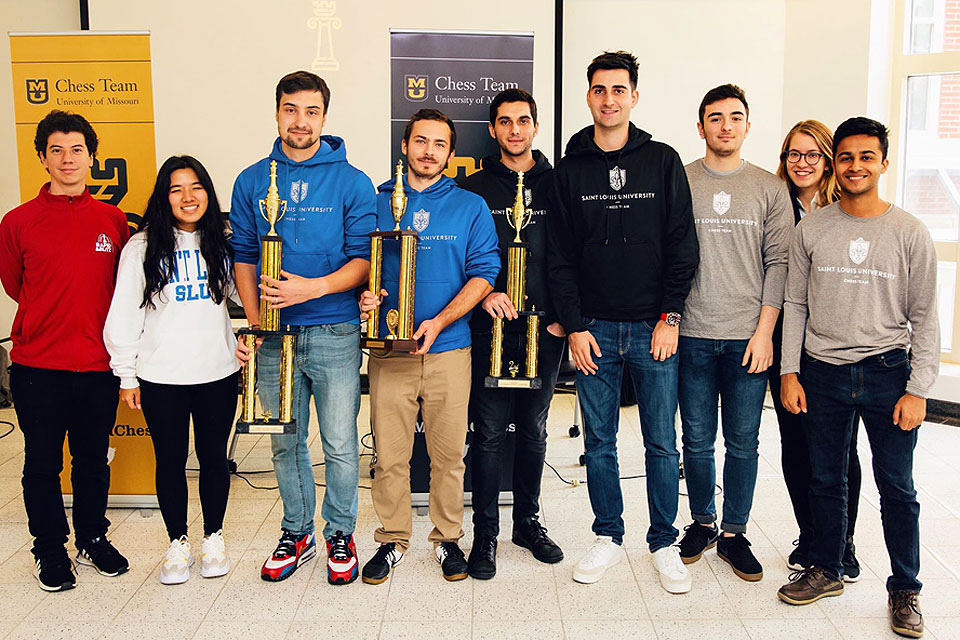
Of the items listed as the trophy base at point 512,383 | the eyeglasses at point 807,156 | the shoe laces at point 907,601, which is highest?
the eyeglasses at point 807,156

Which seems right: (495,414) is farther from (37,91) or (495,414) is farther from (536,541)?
(37,91)

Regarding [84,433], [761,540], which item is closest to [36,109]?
[84,433]

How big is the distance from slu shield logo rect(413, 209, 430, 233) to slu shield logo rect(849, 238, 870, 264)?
136 cm

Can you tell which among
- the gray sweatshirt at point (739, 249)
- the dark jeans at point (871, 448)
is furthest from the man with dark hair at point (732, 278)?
the dark jeans at point (871, 448)

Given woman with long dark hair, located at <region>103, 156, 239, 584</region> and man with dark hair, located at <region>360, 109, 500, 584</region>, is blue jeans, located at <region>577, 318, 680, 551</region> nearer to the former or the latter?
man with dark hair, located at <region>360, 109, 500, 584</region>

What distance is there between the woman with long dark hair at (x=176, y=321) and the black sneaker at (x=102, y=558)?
0.39 meters

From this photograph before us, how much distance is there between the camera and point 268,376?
2.86 m

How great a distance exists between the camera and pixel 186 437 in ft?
9.52

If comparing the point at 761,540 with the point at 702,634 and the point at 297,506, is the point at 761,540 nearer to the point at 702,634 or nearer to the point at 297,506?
the point at 702,634

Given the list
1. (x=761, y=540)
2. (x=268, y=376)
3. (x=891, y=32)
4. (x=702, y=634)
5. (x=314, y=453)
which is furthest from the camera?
(x=891, y=32)

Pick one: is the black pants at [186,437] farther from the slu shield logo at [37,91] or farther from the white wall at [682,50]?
the white wall at [682,50]

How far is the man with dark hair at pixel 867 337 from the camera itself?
2.50 metres

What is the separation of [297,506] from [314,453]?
1.66m

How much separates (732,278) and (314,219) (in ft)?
4.71
